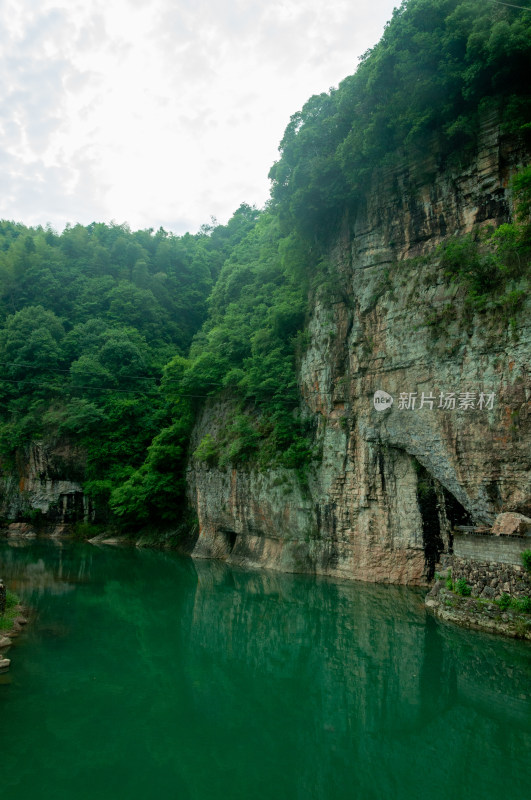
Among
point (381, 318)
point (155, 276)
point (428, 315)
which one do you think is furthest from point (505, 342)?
point (155, 276)

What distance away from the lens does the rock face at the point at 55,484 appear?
29.5m

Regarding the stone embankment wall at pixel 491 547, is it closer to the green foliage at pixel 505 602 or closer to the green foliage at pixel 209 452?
the green foliage at pixel 505 602

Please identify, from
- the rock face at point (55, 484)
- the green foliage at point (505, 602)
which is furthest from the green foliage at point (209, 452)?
the green foliage at point (505, 602)

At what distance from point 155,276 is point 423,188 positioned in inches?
1128

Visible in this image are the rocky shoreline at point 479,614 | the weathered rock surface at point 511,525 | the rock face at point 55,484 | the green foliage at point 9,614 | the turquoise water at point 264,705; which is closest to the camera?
the turquoise water at point 264,705

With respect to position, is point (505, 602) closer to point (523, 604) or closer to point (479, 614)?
point (523, 604)

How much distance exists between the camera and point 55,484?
1166 inches

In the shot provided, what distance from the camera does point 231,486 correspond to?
2073 centimetres

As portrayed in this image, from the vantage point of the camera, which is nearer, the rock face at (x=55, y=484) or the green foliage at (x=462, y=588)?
the green foliage at (x=462, y=588)

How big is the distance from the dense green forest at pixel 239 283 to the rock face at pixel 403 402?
82 centimetres

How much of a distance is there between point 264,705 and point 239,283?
1017 inches

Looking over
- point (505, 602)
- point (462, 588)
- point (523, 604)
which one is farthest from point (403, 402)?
point (523, 604)

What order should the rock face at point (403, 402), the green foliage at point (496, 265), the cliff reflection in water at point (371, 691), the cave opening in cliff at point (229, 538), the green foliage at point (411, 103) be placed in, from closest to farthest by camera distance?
1. the cliff reflection in water at point (371, 691)
2. the green foliage at point (496, 265)
3. the rock face at point (403, 402)
4. the green foliage at point (411, 103)
5. the cave opening in cliff at point (229, 538)

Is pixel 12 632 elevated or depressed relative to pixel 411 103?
depressed
